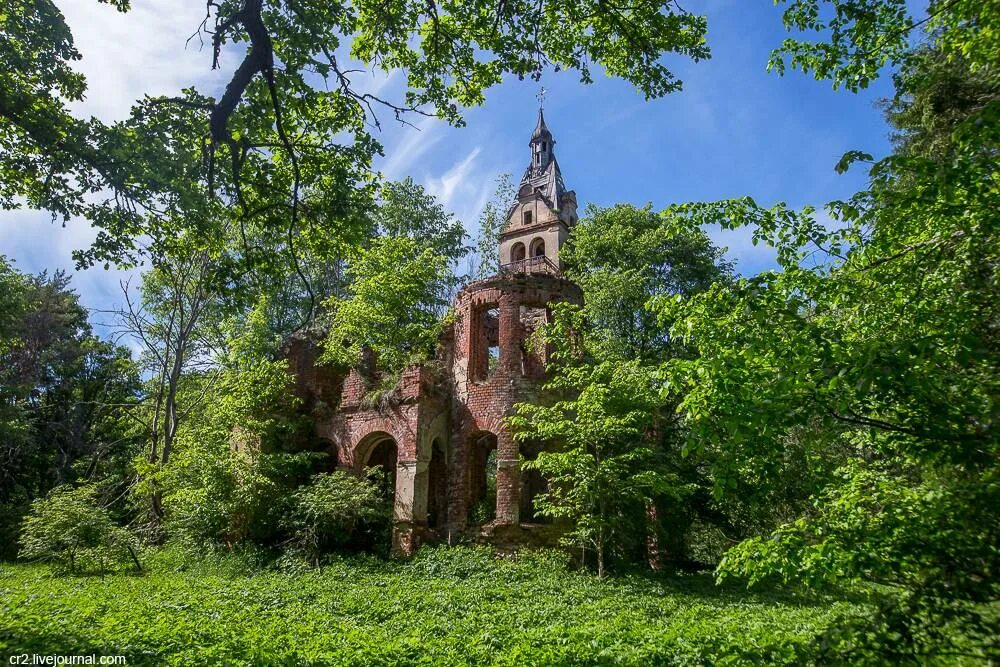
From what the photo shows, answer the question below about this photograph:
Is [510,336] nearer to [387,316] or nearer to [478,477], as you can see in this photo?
[387,316]

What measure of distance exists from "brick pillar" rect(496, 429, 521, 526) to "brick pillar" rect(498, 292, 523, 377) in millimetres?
1867

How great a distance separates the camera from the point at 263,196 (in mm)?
8242

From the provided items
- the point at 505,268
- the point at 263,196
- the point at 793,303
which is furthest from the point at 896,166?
the point at 505,268

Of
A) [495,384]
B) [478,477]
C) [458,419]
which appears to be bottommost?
[478,477]

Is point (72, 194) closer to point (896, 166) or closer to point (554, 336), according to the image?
point (896, 166)

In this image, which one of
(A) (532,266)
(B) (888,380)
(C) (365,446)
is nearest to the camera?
(B) (888,380)

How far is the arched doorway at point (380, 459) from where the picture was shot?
18.4m

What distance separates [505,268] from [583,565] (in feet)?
78.9

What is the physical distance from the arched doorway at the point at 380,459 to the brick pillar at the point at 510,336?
4.52m

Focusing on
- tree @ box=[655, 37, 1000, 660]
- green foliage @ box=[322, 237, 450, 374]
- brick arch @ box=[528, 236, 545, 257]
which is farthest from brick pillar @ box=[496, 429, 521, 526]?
brick arch @ box=[528, 236, 545, 257]

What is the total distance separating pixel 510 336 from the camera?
1830 centimetres

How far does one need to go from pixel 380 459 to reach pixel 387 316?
530 centimetres

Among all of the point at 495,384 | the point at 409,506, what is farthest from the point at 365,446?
the point at 495,384

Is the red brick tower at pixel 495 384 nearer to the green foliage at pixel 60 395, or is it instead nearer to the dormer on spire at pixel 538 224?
the dormer on spire at pixel 538 224
